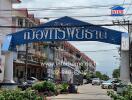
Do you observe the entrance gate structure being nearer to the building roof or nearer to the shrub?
the shrub

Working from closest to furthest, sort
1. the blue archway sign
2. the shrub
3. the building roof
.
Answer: the shrub, the blue archway sign, the building roof

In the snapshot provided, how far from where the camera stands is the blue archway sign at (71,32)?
1329 inches

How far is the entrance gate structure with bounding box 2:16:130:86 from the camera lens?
111 feet

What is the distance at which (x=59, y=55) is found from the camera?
120938mm

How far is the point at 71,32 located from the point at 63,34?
0.66 meters

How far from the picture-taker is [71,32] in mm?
34469

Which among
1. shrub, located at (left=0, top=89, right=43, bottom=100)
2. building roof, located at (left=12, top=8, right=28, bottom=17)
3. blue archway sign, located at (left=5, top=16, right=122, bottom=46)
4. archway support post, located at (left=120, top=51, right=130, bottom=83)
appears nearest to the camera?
shrub, located at (left=0, top=89, right=43, bottom=100)

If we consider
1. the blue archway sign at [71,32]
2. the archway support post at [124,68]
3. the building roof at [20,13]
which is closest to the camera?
the archway support post at [124,68]

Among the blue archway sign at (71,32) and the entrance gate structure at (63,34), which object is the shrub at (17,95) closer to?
the entrance gate structure at (63,34)

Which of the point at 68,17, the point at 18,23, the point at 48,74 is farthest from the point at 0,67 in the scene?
the point at 48,74

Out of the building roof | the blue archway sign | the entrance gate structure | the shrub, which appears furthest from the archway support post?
the building roof

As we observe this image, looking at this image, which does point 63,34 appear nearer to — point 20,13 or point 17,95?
point 17,95

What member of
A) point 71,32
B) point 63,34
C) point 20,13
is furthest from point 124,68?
point 20,13

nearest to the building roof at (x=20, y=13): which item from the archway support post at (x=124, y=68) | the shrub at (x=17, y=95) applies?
the archway support post at (x=124, y=68)
